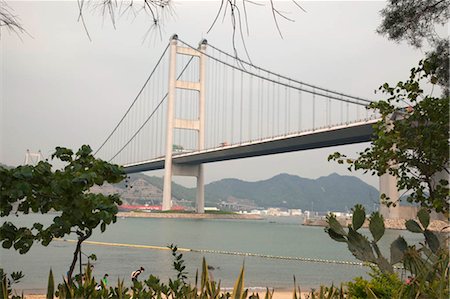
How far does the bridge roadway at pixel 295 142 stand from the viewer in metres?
31.6

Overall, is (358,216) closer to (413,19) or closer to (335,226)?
(335,226)

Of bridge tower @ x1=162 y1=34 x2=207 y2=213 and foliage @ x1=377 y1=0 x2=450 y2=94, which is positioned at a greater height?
bridge tower @ x1=162 y1=34 x2=207 y2=213

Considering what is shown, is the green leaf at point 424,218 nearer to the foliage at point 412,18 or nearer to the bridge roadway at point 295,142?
the foliage at point 412,18

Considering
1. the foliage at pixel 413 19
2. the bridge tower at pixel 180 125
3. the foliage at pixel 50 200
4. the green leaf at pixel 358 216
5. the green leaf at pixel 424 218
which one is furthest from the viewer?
the bridge tower at pixel 180 125


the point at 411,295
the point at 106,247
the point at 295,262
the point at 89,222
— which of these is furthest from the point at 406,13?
the point at 106,247

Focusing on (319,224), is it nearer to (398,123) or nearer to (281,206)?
(398,123)

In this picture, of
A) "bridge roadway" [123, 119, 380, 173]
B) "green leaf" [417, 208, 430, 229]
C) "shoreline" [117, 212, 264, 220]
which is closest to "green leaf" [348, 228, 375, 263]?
"green leaf" [417, 208, 430, 229]

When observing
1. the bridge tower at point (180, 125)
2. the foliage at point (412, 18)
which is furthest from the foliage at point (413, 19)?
the bridge tower at point (180, 125)

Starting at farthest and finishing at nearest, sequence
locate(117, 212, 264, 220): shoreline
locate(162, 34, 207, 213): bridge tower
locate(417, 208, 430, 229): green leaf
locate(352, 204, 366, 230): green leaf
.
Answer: locate(117, 212, 264, 220): shoreline
locate(162, 34, 207, 213): bridge tower
locate(417, 208, 430, 229): green leaf
locate(352, 204, 366, 230): green leaf

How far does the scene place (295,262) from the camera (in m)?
25.4

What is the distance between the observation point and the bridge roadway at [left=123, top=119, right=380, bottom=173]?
104 ft

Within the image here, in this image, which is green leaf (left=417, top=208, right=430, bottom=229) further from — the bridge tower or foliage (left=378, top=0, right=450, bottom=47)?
the bridge tower

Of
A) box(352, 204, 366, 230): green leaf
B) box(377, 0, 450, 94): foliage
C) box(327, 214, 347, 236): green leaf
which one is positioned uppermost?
box(377, 0, 450, 94): foliage

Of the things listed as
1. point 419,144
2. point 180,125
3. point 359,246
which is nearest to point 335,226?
point 359,246
